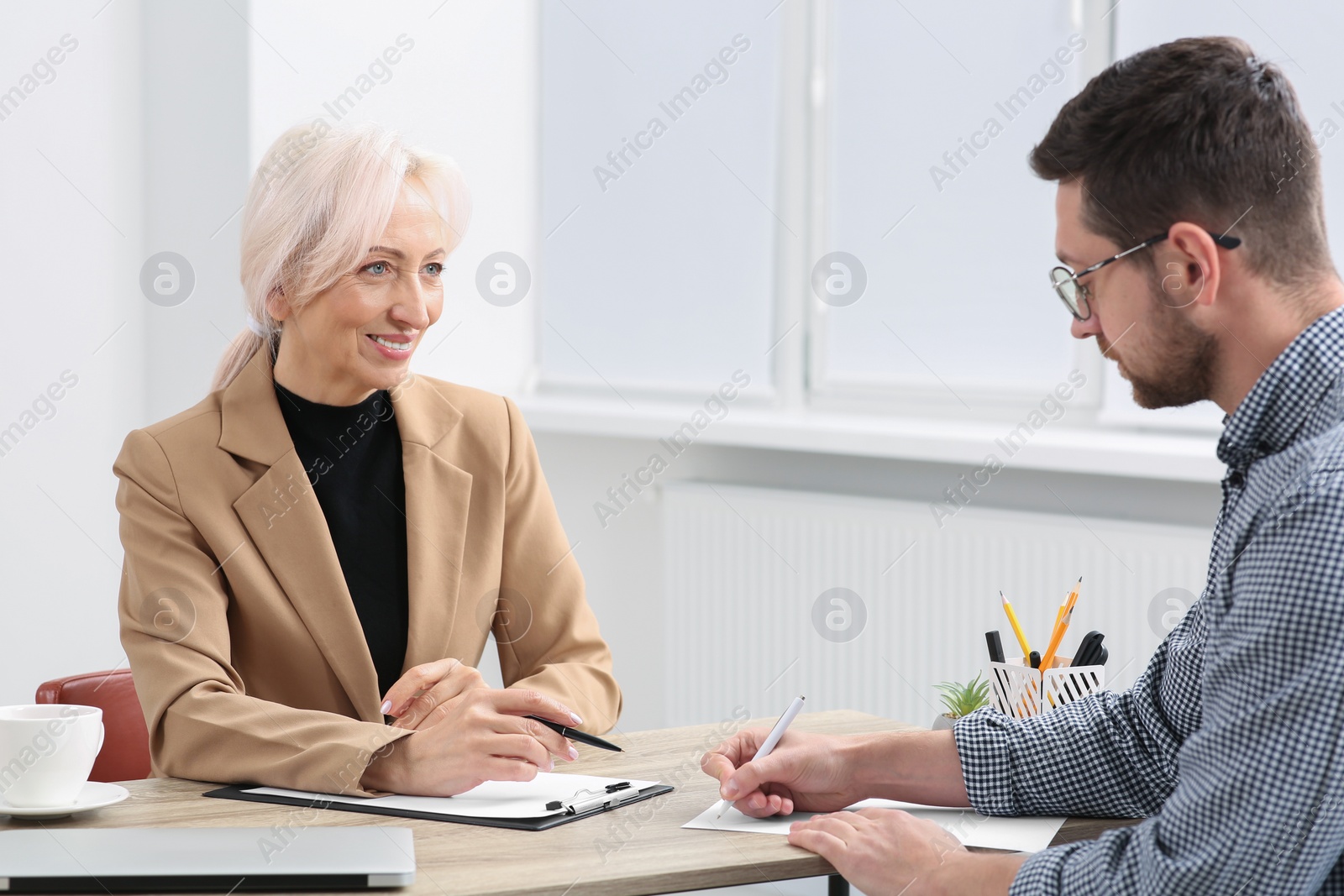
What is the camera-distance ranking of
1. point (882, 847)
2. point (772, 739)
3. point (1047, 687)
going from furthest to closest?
1. point (1047, 687)
2. point (772, 739)
3. point (882, 847)

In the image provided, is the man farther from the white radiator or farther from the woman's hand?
the white radiator

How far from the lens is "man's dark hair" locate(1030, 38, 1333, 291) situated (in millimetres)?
1309

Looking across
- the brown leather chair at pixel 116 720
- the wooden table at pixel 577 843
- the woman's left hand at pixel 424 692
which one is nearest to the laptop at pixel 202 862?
the wooden table at pixel 577 843

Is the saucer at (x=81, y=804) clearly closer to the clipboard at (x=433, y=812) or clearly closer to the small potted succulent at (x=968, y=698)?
the clipboard at (x=433, y=812)

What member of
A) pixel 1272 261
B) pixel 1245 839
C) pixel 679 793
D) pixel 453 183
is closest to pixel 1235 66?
pixel 1272 261

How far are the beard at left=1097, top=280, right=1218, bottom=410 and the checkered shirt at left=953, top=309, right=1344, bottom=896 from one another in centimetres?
9

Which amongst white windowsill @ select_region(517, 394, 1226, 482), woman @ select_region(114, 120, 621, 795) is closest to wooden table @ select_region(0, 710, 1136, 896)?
woman @ select_region(114, 120, 621, 795)

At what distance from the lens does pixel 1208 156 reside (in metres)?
1.31

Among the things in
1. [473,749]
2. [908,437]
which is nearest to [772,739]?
[473,749]

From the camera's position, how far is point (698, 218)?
13.7ft

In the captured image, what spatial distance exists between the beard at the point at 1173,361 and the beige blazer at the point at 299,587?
2.95ft

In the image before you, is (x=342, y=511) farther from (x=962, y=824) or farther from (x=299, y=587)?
(x=962, y=824)

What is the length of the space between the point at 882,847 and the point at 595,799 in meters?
0.32

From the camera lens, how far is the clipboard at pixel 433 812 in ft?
4.67
